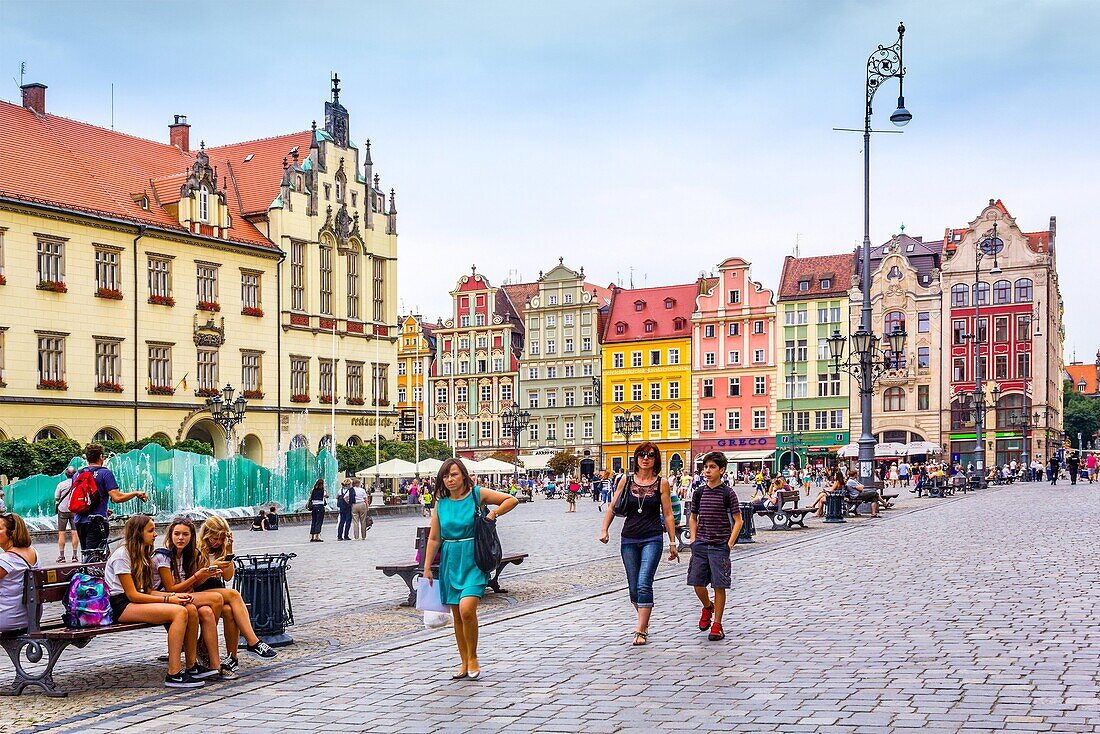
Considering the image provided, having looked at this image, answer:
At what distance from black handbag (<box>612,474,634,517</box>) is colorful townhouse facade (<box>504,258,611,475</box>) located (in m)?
85.1

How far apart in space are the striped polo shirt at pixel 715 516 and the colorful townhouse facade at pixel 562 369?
278ft

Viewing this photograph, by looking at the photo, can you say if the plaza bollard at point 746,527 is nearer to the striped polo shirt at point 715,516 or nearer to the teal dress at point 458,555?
the striped polo shirt at point 715,516

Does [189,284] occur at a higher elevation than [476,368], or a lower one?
higher

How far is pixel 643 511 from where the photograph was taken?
1100 cm

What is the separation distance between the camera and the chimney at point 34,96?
55156mm

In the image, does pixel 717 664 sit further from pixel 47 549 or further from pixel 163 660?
pixel 47 549

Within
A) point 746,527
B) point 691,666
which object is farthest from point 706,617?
point 746,527

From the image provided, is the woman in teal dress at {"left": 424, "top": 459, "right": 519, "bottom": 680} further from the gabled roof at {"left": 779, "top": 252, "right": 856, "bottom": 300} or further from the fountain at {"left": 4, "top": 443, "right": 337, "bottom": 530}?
the gabled roof at {"left": 779, "top": 252, "right": 856, "bottom": 300}

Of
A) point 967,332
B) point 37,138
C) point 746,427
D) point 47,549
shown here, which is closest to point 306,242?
point 37,138

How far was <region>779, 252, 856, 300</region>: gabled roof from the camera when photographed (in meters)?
91.2

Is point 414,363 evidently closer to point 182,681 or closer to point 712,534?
point 712,534

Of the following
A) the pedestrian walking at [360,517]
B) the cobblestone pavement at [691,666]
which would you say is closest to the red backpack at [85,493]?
the cobblestone pavement at [691,666]

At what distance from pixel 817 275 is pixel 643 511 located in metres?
84.0

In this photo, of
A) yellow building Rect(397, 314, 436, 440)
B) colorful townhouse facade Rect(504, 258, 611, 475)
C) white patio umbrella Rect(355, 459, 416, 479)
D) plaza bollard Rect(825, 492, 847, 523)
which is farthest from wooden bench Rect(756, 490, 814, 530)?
yellow building Rect(397, 314, 436, 440)
